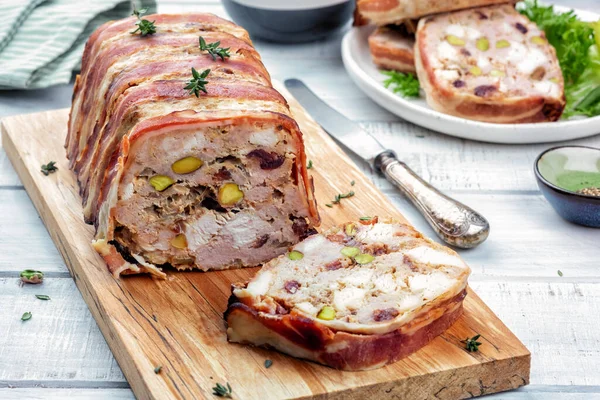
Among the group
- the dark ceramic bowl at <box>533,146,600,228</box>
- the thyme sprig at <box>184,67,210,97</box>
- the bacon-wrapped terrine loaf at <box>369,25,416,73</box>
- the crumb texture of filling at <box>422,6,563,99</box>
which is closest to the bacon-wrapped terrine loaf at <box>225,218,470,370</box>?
the thyme sprig at <box>184,67,210,97</box>

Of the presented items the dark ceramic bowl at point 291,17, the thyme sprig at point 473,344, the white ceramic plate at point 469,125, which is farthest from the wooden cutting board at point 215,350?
the dark ceramic bowl at point 291,17

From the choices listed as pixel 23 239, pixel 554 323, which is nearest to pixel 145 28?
pixel 23 239

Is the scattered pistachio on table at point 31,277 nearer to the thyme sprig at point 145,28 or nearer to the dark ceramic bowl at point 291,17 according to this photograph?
the thyme sprig at point 145,28

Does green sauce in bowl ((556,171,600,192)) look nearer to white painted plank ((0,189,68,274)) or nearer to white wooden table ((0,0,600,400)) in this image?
white wooden table ((0,0,600,400))

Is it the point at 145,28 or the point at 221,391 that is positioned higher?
the point at 145,28

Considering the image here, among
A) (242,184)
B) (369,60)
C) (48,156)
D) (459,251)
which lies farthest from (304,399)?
(369,60)

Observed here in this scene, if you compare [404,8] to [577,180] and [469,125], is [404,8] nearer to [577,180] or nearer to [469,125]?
[469,125]
